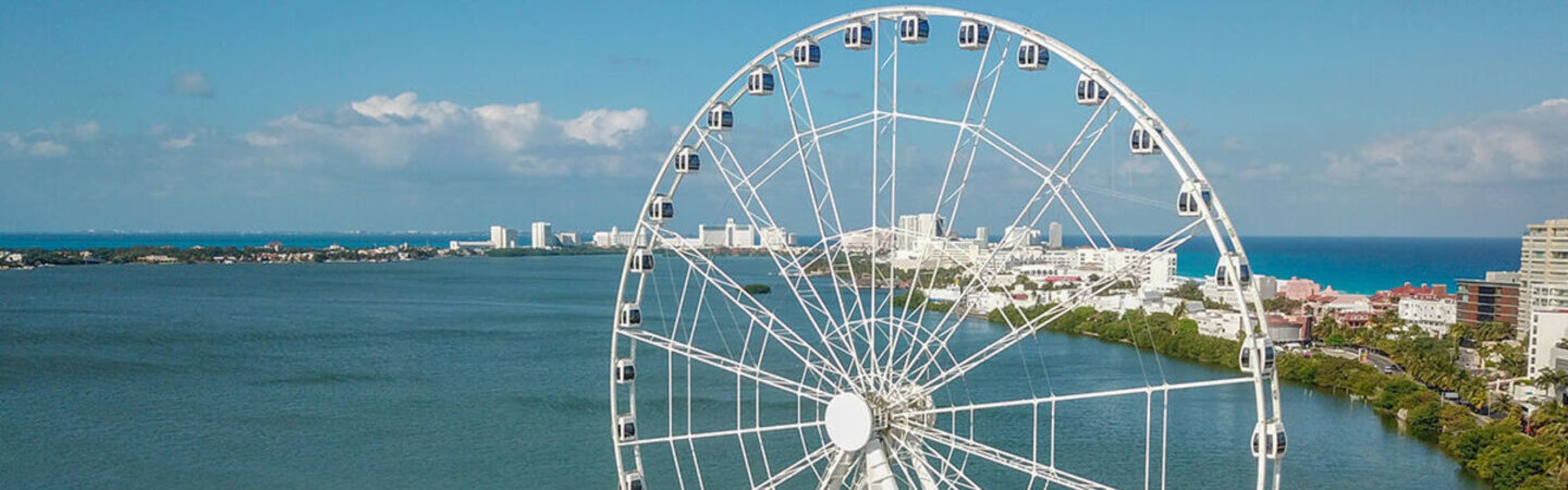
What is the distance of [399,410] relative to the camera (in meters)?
28.9

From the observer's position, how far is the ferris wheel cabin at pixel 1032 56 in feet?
39.4

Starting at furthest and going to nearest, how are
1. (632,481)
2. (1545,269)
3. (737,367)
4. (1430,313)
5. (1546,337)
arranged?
(1430,313) → (1545,269) → (1546,337) → (632,481) → (737,367)

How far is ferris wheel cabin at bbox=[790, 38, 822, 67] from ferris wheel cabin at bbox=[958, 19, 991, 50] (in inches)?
64.2

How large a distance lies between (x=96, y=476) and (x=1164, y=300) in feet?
134

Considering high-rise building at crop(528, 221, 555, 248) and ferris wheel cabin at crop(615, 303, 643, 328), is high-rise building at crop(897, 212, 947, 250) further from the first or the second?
high-rise building at crop(528, 221, 555, 248)

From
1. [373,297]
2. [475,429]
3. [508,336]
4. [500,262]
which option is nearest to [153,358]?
[508,336]

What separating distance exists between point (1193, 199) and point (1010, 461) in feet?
12.1

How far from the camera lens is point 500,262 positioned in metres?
132

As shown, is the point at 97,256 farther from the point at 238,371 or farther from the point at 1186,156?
the point at 1186,156

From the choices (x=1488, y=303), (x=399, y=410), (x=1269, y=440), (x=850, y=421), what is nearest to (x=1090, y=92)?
(x=1269, y=440)

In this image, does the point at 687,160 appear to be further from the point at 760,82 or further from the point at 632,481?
the point at 632,481

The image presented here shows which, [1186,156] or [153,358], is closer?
[1186,156]

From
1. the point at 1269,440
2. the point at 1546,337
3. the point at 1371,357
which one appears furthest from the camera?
the point at 1371,357

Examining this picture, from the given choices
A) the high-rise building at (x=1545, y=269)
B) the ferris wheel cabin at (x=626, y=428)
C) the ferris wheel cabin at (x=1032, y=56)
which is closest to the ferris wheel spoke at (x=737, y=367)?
the ferris wheel cabin at (x=626, y=428)
